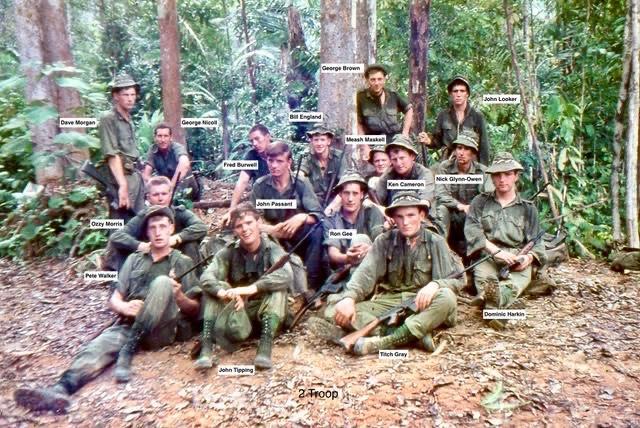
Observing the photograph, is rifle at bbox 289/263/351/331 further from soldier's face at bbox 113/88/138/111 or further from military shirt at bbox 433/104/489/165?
soldier's face at bbox 113/88/138/111

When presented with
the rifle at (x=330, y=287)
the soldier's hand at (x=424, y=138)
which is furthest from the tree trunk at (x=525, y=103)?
the rifle at (x=330, y=287)

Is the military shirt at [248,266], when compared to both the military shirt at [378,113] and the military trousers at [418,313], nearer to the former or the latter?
the military trousers at [418,313]

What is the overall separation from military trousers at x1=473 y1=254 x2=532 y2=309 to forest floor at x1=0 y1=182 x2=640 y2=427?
8.2 inches

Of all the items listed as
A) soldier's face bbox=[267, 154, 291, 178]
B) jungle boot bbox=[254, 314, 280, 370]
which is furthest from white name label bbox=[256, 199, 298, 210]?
jungle boot bbox=[254, 314, 280, 370]

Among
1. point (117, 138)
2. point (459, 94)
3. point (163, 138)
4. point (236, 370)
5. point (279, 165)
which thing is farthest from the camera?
point (459, 94)

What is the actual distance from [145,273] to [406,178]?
2619mm

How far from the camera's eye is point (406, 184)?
5258 millimetres

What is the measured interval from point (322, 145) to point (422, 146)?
1617mm

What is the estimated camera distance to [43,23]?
21.2ft

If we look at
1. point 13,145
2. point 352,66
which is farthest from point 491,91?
point 13,145

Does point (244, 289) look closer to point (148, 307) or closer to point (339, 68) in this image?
point (148, 307)

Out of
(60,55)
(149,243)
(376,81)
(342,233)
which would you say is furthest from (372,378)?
(60,55)

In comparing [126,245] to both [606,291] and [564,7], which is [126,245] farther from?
[564,7]

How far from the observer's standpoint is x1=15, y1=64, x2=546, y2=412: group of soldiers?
13.6 feet
